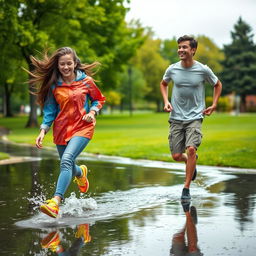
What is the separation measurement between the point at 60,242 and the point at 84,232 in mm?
488

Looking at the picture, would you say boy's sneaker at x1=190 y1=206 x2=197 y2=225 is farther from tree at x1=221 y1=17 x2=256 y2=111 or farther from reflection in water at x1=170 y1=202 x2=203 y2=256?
tree at x1=221 y1=17 x2=256 y2=111

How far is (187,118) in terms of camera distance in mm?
8508

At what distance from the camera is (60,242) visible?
5.78 meters

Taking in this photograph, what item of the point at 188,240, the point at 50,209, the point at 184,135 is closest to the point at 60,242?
the point at 50,209

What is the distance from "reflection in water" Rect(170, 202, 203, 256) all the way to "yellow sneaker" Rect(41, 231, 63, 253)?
3.17 feet

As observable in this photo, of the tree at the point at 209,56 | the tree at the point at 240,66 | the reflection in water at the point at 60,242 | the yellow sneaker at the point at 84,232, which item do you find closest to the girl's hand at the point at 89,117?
the yellow sneaker at the point at 84,232

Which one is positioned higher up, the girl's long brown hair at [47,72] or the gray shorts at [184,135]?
the girl's long brown hair at [47,72]

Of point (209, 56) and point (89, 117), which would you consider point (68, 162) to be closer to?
point (89, 117)

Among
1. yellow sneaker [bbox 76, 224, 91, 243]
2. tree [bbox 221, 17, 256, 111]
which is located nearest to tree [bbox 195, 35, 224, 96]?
tree [bbox 221, 17, 256, 111]

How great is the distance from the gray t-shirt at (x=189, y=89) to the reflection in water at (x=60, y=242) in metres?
2.67

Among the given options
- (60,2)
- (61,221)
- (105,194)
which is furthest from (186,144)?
(60,2)

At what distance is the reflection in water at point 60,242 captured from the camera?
541 cm

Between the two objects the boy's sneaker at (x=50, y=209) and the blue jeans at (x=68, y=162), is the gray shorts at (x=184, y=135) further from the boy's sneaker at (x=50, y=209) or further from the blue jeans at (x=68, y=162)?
the boy's sneaker at (x=50, y=209)

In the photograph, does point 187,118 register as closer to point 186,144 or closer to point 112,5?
point 186,144
